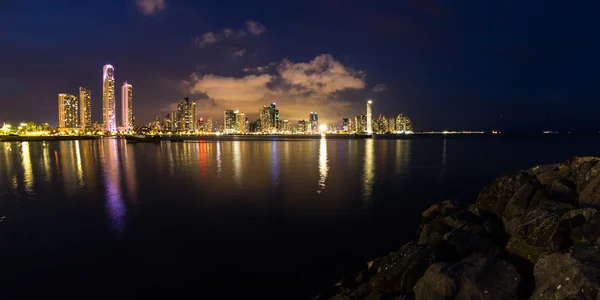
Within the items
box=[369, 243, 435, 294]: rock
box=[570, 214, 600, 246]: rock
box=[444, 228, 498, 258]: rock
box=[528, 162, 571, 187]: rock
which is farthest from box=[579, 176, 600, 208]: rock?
box=[369, 243, 435, 294]: rock

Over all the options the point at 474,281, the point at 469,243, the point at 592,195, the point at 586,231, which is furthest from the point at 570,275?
the point at 592,195

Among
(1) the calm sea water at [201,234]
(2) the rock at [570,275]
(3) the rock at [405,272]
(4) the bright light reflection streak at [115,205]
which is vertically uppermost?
(2) the rock at [570,275]

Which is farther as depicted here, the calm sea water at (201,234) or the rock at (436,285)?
the calm sea water at (201,234)

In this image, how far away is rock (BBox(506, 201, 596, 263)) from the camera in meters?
8.09

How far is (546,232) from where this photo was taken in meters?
8.39

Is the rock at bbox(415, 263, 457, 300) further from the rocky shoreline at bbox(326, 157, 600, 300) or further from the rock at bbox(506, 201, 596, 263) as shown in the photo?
the rock at bbox(506, 201, 596, 263)

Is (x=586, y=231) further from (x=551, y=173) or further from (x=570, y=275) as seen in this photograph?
(x=551, y=173)

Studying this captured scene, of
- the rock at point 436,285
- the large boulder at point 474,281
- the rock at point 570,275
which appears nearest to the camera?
the rock at point 570,275

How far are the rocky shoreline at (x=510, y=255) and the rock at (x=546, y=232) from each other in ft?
0.06

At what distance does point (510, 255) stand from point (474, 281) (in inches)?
96.3

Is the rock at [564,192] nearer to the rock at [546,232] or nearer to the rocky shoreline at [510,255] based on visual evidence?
the rocky shoreline at [510,255]

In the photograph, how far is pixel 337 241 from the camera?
15.2 metres

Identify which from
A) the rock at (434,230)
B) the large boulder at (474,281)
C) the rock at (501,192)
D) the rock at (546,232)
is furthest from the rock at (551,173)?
the large boulder at (474,281)

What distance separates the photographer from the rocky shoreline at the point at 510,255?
6691 mm
